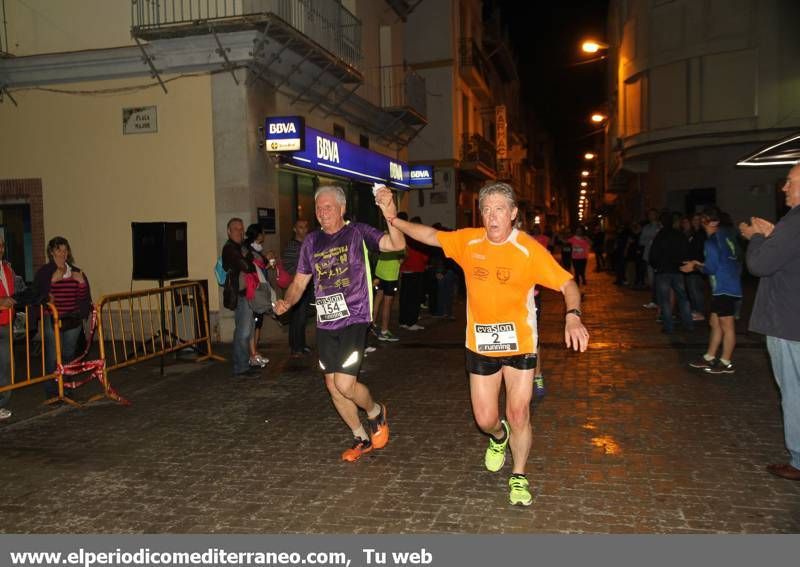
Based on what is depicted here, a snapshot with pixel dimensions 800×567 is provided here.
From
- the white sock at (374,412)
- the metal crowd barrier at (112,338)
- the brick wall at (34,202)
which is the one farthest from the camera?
the brick wall at (34,202)

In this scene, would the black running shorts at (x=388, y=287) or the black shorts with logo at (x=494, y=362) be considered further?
the black running shorts at (x=388, y=287)

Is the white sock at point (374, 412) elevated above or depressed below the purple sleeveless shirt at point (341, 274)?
below

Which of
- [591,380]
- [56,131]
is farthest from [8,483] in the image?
[56,131]

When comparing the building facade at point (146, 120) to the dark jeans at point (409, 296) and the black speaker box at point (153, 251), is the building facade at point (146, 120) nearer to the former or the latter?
the black speaker box at point (153, 251)

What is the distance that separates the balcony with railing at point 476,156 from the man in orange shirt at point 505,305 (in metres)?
21.3

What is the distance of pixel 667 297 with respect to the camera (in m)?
11.5

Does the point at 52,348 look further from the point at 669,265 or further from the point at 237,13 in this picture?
the point at 669,265

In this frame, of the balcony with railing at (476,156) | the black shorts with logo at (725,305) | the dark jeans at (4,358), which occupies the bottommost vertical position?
the dark jeans at (4,358)

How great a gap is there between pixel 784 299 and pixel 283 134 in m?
8.76

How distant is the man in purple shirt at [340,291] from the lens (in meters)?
5.33

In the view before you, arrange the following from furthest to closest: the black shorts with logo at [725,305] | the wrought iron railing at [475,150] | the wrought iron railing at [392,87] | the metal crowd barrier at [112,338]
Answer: the wrought iron railing at [475,150] → the wrought iron railing at [392,87] → the black shorts with logo at [725,305] → the metal crowd barrier at [112,338]

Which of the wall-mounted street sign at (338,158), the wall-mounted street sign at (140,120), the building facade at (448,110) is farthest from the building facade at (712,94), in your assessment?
the wall-mounted street sign at (140,120)

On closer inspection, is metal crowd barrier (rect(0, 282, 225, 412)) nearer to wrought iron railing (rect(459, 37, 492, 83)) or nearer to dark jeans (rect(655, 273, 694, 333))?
dark jeans (rect(655, 273, 694, 333))

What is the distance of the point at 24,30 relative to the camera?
40.5ft
